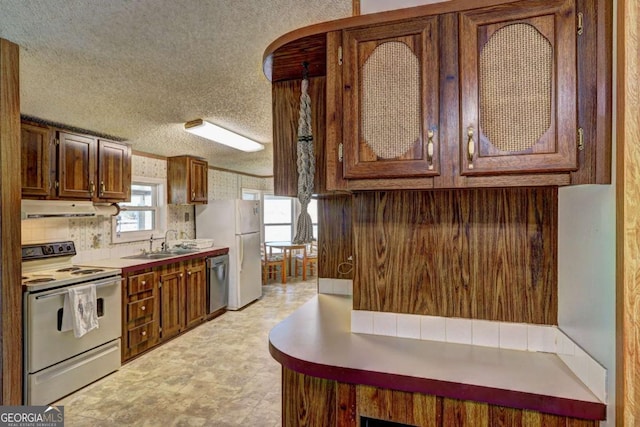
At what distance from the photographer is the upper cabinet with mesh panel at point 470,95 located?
1.06m

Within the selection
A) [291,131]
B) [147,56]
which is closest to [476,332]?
[291,131]

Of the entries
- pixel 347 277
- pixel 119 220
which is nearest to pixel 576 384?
pixel 347 277

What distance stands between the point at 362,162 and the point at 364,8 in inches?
34.1

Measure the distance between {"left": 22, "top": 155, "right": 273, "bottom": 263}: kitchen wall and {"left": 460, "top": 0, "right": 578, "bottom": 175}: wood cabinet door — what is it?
363cm

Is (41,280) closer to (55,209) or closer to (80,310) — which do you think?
(80,310)

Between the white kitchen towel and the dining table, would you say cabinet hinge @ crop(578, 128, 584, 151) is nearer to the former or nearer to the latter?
the white kitchen towel

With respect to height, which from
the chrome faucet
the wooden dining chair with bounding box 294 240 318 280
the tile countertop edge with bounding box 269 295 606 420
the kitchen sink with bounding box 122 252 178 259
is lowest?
the wooden dining chair with bounding box 294 240 318 280

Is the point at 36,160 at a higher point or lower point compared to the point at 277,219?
higher

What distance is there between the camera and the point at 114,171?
362 centimetres

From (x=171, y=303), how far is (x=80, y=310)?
1.21m

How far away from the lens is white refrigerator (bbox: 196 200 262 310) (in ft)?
16.3

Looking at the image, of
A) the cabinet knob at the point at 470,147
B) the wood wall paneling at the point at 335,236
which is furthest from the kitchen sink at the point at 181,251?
the cabinet knob at the point at 470,147

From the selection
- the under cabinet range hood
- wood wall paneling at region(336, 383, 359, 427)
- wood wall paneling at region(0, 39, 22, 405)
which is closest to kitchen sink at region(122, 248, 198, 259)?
the under cabinet range hood

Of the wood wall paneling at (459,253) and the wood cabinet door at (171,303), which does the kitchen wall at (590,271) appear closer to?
the wood wall paneling at (459,253)
